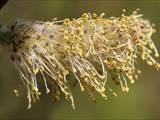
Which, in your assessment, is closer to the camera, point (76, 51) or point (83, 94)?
point (76, 51)

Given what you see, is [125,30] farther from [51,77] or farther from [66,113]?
[66,113]

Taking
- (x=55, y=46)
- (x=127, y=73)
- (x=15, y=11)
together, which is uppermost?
(x=15, y=11)

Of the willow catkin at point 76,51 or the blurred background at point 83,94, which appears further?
the blurred background at point 83,94

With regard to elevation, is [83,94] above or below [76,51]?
above

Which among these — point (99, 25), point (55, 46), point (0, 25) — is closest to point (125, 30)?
point (99, 25)

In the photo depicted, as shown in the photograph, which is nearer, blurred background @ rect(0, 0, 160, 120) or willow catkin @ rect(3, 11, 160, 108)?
willow catkin @ rect(3, 11, 160, 108)
